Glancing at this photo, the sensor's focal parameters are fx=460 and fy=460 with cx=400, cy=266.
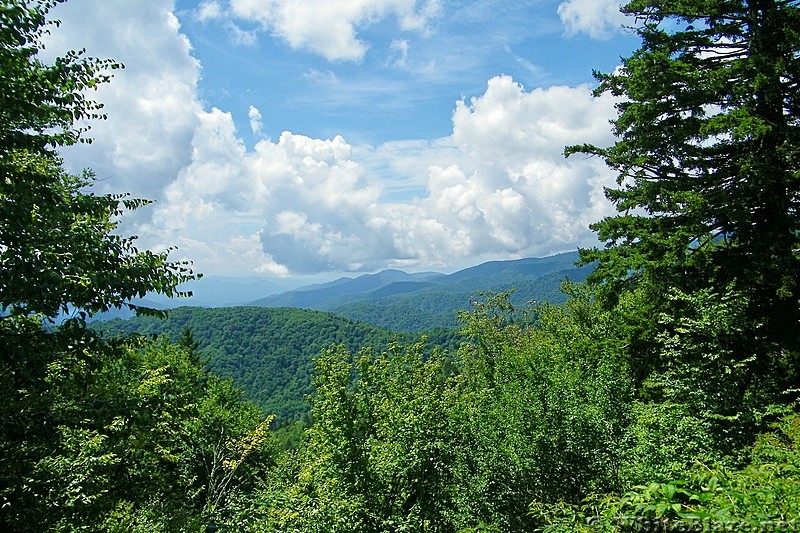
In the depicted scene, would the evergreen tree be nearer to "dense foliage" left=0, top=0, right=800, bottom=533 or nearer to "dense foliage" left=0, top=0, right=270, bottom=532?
"dense foliage" left=0, top=0, right=800, bottom=533

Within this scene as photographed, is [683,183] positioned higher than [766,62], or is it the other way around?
[766,62]

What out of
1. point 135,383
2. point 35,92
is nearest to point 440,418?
point 135,383

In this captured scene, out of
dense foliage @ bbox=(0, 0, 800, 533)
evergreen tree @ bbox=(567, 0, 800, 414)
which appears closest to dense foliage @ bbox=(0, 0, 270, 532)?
dense foliage @ bbox=(0, 0, 800, 533)

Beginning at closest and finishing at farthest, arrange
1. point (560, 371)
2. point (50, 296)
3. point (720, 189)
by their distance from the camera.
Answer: point (50, 296), point (720, 189), point (560, 371)

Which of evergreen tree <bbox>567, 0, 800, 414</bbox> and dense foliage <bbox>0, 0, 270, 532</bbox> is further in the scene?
evergreen tree <bbox>567, 0, 800, 414</bbox>

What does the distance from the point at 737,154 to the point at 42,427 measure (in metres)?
15.6

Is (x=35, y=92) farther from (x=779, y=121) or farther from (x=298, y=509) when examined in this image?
(x=779, y=121)

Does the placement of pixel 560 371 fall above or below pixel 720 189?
below

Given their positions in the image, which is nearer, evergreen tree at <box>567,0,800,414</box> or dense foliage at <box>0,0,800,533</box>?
dense foliage at <box>0,0,800,533</box>

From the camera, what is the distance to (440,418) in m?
15.6

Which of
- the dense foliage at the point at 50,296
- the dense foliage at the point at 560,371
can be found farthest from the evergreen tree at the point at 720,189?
the dense foliage at the point at 50,296

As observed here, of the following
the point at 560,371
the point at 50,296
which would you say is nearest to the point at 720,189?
the point at 560,371

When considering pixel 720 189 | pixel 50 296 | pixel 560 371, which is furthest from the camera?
pixel 560 371

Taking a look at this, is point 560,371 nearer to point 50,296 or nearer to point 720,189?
point 720,189
